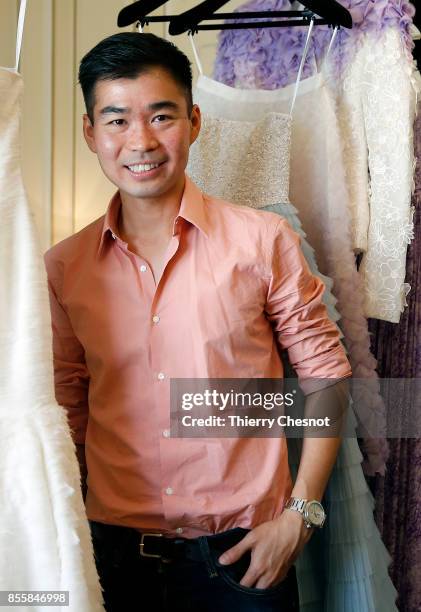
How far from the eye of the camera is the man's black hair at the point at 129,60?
1.01 meters

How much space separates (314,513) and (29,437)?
1.50 ft

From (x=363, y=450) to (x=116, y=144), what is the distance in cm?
71

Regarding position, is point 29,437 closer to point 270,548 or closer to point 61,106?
point 270,548

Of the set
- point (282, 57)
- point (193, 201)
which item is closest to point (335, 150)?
point (282, 57)

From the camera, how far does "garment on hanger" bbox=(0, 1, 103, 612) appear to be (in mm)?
728

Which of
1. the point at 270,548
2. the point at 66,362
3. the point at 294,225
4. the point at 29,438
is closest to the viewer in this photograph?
the point at 29,438

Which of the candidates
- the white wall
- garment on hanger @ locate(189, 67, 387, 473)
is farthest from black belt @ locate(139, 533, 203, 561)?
the white wall

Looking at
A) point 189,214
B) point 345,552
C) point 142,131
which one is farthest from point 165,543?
point 142,131

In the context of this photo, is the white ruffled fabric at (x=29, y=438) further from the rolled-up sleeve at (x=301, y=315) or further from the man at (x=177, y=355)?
the rolled-up sleeve at (x=301, y=315)

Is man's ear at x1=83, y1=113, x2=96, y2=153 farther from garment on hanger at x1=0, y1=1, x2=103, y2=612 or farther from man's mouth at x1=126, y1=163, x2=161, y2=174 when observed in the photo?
garment on hanger at x1=0, y1=1, x2=103, y2=612

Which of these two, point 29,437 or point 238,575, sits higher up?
point 29,437

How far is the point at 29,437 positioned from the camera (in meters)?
0.76

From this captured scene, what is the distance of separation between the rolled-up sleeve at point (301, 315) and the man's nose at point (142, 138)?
22 cm

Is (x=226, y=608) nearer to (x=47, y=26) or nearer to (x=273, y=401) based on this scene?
(x=273, y=401)
